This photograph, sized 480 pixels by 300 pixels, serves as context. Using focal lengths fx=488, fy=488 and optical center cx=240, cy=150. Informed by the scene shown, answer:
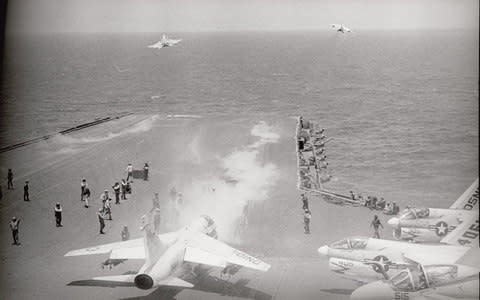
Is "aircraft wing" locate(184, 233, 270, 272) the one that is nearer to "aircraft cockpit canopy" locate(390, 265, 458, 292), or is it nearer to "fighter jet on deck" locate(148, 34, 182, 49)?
"aircraft cockpit canopy" locate(390, 265, 458, 292)

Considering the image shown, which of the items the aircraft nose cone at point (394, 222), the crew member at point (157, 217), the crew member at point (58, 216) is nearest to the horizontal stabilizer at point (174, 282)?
the crew member at point (157, 217)

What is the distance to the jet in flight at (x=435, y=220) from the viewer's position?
526 inches

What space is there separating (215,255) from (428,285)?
575 centimetres

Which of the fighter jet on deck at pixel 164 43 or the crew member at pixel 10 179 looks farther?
the crew member at pixel 10 179

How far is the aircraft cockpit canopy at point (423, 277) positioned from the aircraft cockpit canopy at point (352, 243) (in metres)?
1.32

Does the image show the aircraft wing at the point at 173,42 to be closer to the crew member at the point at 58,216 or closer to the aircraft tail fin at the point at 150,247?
the aircraft tail fin at the point at 150,247

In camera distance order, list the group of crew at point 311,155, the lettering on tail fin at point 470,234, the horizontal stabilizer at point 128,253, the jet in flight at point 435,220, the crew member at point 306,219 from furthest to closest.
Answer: the group of crew at point 311,155 → the crew member at point 306,219 → the horizontal stabilizer at point 128,253 → the jet in flight at point 435,220 → the lettering on tail fin at point 470,234

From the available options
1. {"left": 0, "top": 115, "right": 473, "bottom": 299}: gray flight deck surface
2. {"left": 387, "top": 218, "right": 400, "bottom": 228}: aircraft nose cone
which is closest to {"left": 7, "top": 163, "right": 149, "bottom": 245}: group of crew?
{"left": 0, "top": 115, "right": 473, "bottom": 299}: gray flight deck surface

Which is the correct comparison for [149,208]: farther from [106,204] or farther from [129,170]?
[129,170]

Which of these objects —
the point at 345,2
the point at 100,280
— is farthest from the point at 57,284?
the point at 345,2

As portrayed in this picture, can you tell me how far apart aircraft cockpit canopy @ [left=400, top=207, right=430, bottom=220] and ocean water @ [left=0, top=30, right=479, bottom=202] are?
2.27ft

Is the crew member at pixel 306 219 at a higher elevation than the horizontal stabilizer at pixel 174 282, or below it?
higher

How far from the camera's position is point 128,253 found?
13.8 m

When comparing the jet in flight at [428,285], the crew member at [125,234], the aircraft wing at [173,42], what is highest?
the aircraft wing at [173,42]
